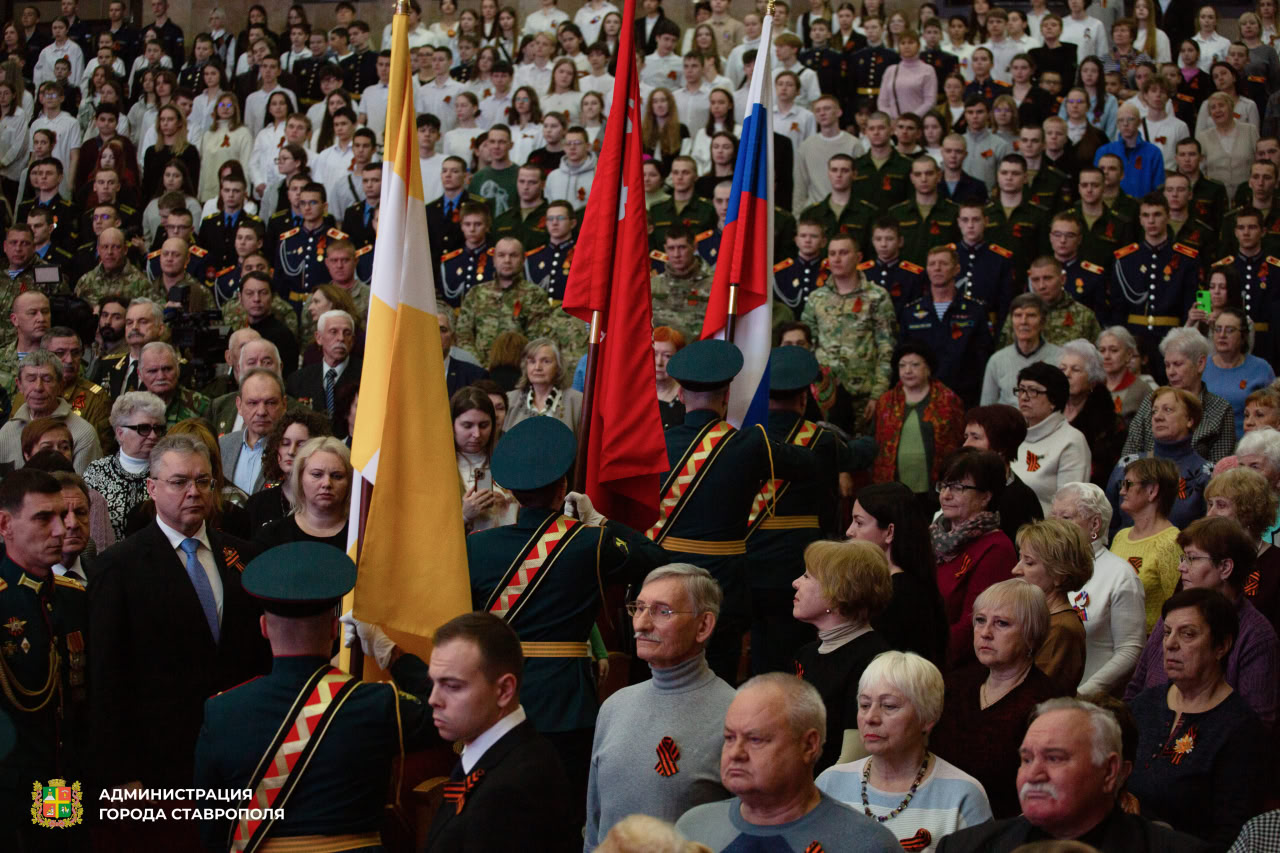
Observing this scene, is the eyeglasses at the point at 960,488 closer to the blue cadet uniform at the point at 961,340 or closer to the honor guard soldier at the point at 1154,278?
the blue cadet uniform at the point at 961,340

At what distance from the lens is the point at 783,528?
6.76 m

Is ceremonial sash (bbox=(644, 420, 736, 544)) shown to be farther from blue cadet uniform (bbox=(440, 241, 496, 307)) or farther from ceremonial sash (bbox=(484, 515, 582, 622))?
blue cadet uniform (bbox=(440, 241, 496, 307))

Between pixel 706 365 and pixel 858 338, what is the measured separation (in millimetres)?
4198

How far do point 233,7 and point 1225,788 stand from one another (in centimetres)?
1868

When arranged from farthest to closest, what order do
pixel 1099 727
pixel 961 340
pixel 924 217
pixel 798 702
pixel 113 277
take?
pixel 924 217
pixel 113 277
pixel 961 340
pixel 1099 727
pixel 798 702

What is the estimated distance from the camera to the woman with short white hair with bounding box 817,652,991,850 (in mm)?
3945

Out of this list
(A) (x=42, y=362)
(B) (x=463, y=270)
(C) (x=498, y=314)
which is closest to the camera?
(A) (x=42, y=362)

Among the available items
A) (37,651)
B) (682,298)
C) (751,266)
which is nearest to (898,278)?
(682,298)

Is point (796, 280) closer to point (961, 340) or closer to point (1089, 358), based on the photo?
point (961, 340)

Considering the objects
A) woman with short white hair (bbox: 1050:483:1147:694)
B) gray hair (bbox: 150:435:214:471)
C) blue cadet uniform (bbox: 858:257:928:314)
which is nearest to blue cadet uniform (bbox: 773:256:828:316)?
blue cadet uniform (bbox: 858:257:928:314)

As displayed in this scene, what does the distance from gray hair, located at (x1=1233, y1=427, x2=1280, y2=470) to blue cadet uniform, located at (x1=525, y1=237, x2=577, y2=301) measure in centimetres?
597

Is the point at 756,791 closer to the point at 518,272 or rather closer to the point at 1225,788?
the point at 1225,788

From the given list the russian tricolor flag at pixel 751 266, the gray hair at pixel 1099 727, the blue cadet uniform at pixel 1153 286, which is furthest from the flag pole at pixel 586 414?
the blue cadet uniform at pixel 1153 286

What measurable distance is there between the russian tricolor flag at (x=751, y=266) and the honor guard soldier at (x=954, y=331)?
275 centimetres
